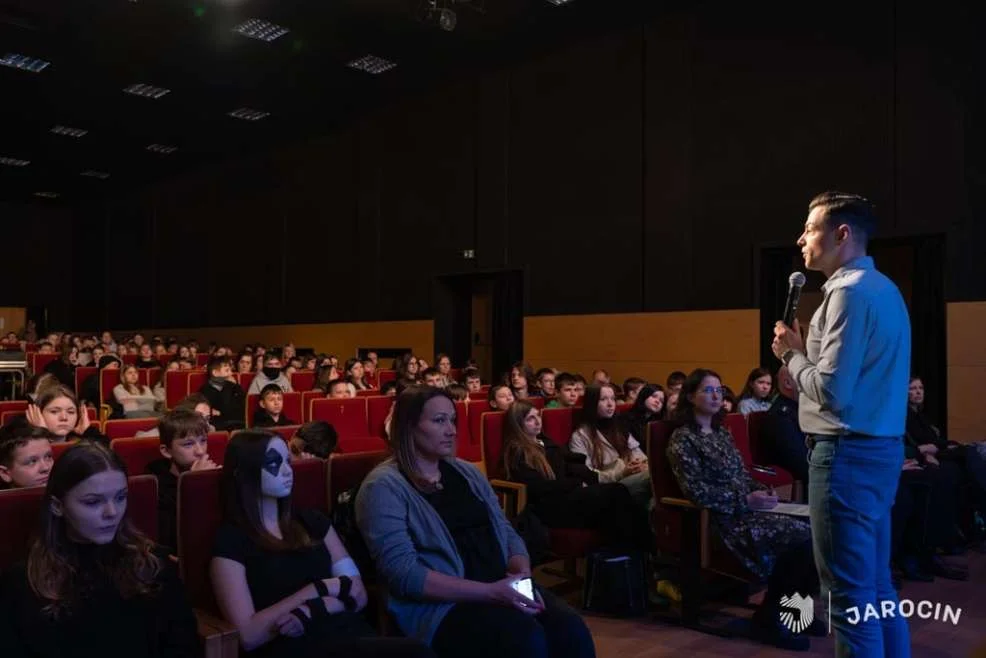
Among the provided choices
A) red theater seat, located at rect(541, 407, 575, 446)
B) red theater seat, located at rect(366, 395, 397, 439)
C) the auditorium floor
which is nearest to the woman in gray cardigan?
the auditorium floor

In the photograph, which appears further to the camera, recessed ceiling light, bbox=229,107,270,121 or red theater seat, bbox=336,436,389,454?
recessed ceiling light, bbox=229,107,270,121

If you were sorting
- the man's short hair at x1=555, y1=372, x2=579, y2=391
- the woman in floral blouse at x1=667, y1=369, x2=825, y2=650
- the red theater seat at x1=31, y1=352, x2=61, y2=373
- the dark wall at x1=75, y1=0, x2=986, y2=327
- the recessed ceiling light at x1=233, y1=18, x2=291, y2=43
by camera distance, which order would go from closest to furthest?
1. the woman in floral blouse at x1=667, y1=369, x2=825, y2=650
2. the man's short hair at x1=555, y1=372, x2=579, y2=391
3. the dark wall at x1=75, y1=0, x2=986, y2=327
4. the recessed ceiling light at x1=233, y1=18, x2=291, y2=43
5. the red theater seat at x1=31, y1=352, x2=61, y2=373

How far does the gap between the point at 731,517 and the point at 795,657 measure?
1.82 feet

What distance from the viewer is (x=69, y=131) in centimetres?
1259

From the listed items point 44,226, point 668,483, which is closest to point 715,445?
point 668,483

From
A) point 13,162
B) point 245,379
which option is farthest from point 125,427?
point 13,162

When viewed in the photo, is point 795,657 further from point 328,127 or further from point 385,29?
point 328,127

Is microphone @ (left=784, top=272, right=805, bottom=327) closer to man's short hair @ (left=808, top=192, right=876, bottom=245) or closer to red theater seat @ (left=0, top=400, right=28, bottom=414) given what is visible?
man's short hair @ (left=808, top=192, right=876, bottom=245)

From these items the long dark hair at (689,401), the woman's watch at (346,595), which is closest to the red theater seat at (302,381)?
the long dark hair at (689,401)

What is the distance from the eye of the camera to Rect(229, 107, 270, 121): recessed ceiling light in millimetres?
11664

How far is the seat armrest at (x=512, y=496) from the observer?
3697 mm

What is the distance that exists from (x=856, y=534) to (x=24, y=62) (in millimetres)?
10604

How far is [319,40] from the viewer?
895 cm

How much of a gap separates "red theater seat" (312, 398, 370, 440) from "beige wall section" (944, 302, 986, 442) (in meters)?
4.60
